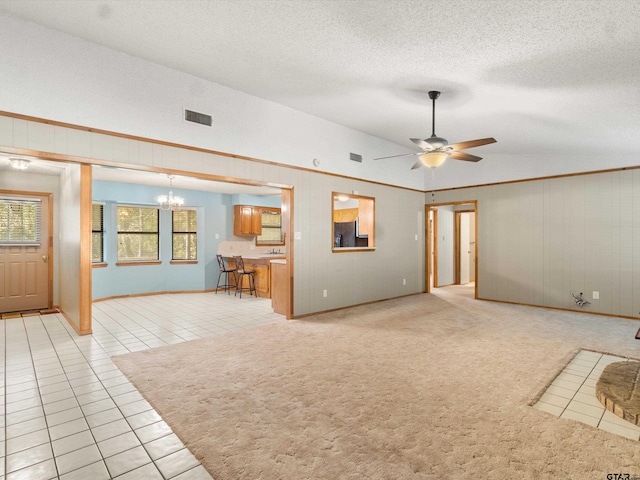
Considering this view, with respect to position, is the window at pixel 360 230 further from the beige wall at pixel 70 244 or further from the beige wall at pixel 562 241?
the beige wall at pixel 70 244

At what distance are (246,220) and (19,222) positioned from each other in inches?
177

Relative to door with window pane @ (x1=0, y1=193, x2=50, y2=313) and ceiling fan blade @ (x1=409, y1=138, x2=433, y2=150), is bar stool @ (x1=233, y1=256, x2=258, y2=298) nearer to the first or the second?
door with window pane @ (x1=0, y1=193, x2=50, y2=313)

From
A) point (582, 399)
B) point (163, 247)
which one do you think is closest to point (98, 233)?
point (163, 247)

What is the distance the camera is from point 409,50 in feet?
10.2

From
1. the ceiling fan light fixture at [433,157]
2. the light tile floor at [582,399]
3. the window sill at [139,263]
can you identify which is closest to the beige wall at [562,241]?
the light tile floor at [582,399]

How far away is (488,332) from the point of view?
4617 millimetres

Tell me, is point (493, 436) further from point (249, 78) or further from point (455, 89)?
point (249, 78)

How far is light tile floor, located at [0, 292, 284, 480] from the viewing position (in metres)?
1.92

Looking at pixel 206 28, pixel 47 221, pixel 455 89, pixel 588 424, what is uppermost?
pixel 206 28

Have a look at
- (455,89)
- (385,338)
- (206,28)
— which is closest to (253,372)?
(385,338)

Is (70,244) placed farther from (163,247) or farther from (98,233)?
(163,247)

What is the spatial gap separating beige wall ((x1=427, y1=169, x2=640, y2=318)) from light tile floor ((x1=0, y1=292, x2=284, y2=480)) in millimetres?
4909

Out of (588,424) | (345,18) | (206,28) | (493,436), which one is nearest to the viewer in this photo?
(493,436)

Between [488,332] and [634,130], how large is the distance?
316 cm
